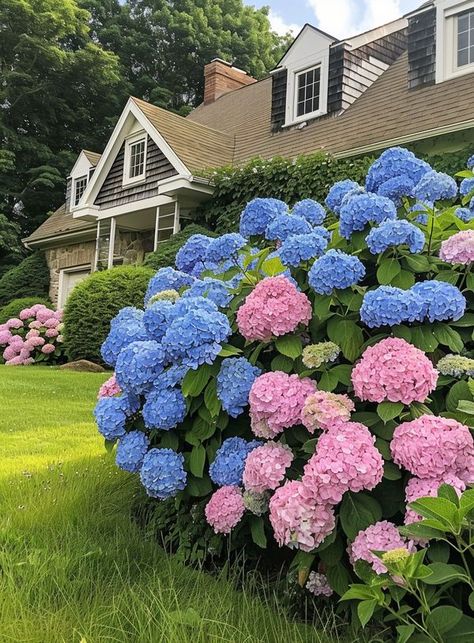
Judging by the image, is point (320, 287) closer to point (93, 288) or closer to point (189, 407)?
point (189, 407)

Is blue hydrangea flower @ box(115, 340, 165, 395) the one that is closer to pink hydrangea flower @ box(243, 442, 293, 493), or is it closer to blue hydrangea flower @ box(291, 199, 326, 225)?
pink hydrangea flower @ box(243, 442, 293, 493)

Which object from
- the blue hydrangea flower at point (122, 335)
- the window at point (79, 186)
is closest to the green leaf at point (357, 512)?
the blue hydrangea flower at point (122, 335)

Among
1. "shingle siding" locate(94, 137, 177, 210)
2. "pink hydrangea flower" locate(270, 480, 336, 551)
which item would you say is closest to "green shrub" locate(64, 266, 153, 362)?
"shingle siding" locate(94, 137, 177, 210)

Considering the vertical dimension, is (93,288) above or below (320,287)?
above

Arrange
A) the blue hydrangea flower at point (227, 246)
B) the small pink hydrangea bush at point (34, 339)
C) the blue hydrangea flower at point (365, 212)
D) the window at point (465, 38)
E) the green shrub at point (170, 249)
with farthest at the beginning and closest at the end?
the small pink hydrangea bush at point (34, 339)
the green shrub at point (170, 249)
the window at point (465, 38)
the blue hydrangea flower at point (227, 246)
the blue hydrangea flower at point (365, 212)

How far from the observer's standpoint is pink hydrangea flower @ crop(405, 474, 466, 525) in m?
1.60

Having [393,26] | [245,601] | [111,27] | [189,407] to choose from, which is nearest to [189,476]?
[189,407]

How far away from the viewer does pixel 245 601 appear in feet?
6.18

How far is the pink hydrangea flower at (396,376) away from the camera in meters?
1.67

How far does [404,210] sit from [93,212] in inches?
530

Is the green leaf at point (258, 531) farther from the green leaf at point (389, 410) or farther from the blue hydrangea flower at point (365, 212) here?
the blue hydrangea flower at point (365, 212)

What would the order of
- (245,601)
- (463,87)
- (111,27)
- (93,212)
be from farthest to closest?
1. (111,27)
2. (93,212)
3. (463,87)
4. (245,601)

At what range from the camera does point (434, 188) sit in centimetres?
233

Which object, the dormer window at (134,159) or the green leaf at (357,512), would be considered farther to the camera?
the dormer window at (134,159)
